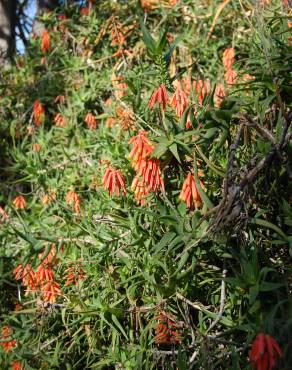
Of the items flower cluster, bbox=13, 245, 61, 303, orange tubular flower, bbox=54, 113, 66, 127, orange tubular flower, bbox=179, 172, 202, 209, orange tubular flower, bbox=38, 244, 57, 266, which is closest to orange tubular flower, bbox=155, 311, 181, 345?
orange tubular flower, bbox=179, 172, 202, 209

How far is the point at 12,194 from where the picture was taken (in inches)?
132

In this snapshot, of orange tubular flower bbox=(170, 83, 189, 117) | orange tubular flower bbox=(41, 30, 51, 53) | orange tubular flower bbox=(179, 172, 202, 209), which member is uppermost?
orange tubular flower bbox=(41, 30, 51, 53)

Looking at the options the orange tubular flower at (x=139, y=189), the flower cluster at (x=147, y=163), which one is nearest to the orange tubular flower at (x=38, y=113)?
the orange tubular flower at (x=139, y=189)

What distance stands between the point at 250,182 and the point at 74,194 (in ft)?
4.05

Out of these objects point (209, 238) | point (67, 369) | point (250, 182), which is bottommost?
point (67, 369)

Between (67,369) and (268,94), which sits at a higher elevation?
(268,94)

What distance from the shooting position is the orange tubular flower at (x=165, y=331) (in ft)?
6.34

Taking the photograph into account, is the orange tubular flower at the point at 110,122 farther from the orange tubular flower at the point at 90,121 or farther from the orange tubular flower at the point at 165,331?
the orange tubular flower at the point at 165,331

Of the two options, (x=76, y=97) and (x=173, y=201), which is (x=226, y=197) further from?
(x=76, y=97)

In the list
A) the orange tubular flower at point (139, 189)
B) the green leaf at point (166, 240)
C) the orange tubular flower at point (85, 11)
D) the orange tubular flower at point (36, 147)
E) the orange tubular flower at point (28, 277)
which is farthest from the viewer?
the orange tubular flower at point (85, 11)

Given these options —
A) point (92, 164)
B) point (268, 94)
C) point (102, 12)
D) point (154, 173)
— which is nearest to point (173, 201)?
point (154, 173)

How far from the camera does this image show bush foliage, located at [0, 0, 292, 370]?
5.84 feet

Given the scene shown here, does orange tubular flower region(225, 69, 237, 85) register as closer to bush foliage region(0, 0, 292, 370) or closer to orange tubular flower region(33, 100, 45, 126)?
bush foliage region(0, 0, 292, 370)

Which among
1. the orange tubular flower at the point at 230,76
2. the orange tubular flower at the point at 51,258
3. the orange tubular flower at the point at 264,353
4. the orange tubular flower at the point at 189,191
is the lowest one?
the orange tubular flower at the point at 264,353
